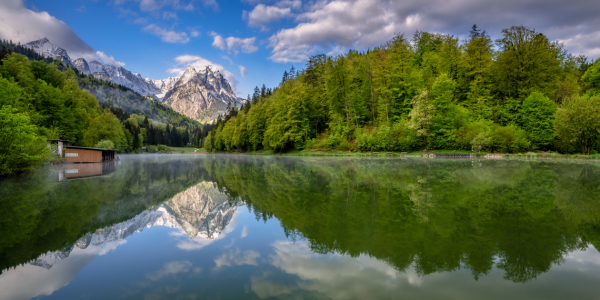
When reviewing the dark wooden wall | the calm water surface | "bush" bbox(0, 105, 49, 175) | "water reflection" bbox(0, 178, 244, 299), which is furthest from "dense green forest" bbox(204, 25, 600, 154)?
"bush" bbox(0, 105, 49, 175)

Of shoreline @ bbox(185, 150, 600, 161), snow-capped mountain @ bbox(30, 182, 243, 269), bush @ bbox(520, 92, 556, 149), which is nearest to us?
snow-capped mountain @ bbox(30, 182, 243, 269)

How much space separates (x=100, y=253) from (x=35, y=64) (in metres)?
66.0

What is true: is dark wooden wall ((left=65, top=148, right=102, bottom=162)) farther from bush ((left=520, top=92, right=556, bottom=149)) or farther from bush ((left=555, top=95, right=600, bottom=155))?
bush ((left=555, top=95, right=600, bottom=155))

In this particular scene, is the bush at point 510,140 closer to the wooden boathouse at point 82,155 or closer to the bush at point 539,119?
the bush at point 539,119

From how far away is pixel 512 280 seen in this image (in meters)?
3.97

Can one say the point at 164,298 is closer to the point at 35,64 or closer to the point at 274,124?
the point at 274,124

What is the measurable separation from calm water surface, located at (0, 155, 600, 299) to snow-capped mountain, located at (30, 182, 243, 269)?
5cm

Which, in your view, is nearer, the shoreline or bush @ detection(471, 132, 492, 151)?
the shoreline

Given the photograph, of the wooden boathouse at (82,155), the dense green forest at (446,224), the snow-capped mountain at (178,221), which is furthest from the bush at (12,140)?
the wooden boathouse at (82,155)

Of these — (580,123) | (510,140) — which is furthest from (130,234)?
(580,123)

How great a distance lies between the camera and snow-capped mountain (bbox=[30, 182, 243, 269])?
5812 millimetres

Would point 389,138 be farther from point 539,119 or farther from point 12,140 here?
Result: point 12,140

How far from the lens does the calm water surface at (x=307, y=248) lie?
3859 millimetres

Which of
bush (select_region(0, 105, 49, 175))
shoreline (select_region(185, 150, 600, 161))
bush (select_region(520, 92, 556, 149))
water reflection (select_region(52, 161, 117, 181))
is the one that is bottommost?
→ water reflection (select_region(52, 161, 117, 181))
